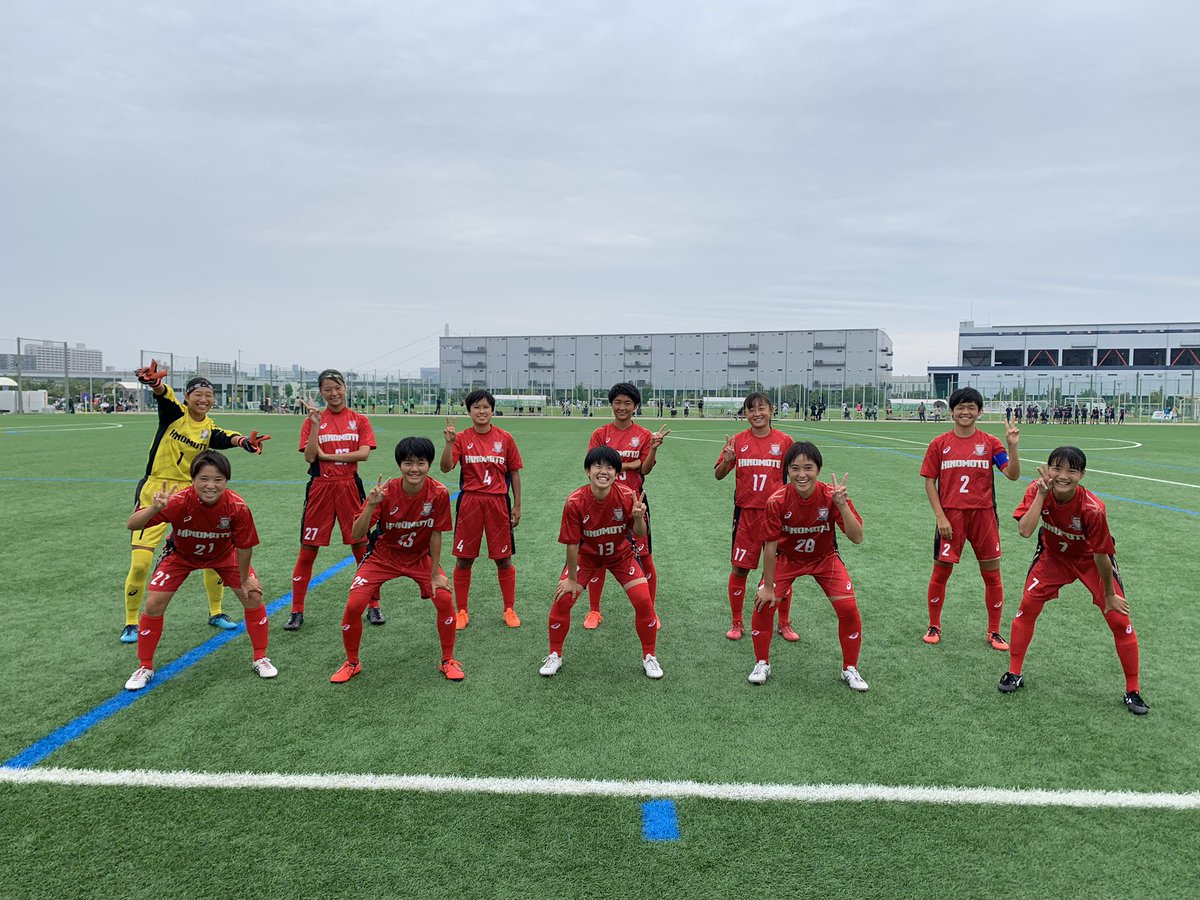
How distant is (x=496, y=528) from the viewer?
613cm

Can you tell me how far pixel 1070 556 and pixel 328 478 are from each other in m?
5.67

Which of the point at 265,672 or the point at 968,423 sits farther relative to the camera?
the point at 968,423

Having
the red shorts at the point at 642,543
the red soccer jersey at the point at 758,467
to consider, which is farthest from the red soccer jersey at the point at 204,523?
the red soccer jersey at the point at 758,467

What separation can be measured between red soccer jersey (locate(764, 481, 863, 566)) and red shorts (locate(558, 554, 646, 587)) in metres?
0.98

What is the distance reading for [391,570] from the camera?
505cm

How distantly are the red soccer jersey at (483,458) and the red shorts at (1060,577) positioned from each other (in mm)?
3988

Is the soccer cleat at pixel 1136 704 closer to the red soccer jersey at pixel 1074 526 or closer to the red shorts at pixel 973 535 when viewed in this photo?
the red soccer jersey at pixel 1074 526

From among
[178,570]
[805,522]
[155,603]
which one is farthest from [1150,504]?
[155,603]

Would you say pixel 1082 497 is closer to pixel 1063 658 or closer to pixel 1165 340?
pixel 1063 658

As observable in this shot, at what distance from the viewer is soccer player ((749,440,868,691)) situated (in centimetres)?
466

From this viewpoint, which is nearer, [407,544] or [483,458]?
[407,544]

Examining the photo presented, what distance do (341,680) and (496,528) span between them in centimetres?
184

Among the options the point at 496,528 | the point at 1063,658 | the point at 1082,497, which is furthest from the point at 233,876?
the point at 1063,658

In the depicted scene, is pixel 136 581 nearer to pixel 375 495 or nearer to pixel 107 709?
pixel 107 709
